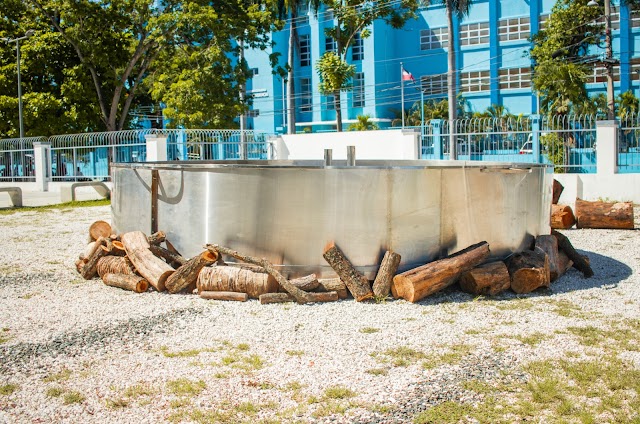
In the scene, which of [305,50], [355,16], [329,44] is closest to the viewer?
[355,16]

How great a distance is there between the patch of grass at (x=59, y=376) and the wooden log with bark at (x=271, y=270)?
2652 mm

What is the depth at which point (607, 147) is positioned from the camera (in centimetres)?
1948

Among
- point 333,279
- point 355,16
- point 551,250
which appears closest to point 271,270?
point 333,279

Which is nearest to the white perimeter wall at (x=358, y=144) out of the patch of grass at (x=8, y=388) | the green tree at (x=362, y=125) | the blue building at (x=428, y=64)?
the patch of grass at (x=8, y=388)

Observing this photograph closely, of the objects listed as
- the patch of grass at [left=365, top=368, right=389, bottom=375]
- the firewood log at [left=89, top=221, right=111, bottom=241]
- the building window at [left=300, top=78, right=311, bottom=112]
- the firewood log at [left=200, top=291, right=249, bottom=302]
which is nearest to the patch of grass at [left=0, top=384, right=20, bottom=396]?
the patch of grass at [left=365, top=368, right=389, bottom=375]

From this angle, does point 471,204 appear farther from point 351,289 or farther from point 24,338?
point 24,338

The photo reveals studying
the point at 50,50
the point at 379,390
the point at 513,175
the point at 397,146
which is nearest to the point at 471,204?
the point at 513,175

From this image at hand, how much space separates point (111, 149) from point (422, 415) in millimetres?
25372

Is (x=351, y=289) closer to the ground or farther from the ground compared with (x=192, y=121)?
closer to the ground

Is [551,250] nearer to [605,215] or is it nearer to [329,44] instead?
[605,215]

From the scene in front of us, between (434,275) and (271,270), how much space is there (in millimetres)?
1714

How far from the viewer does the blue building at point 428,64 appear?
50.9 meters

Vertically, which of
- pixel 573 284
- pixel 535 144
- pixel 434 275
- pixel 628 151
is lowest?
pixel 573 284

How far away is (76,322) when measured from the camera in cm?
702
